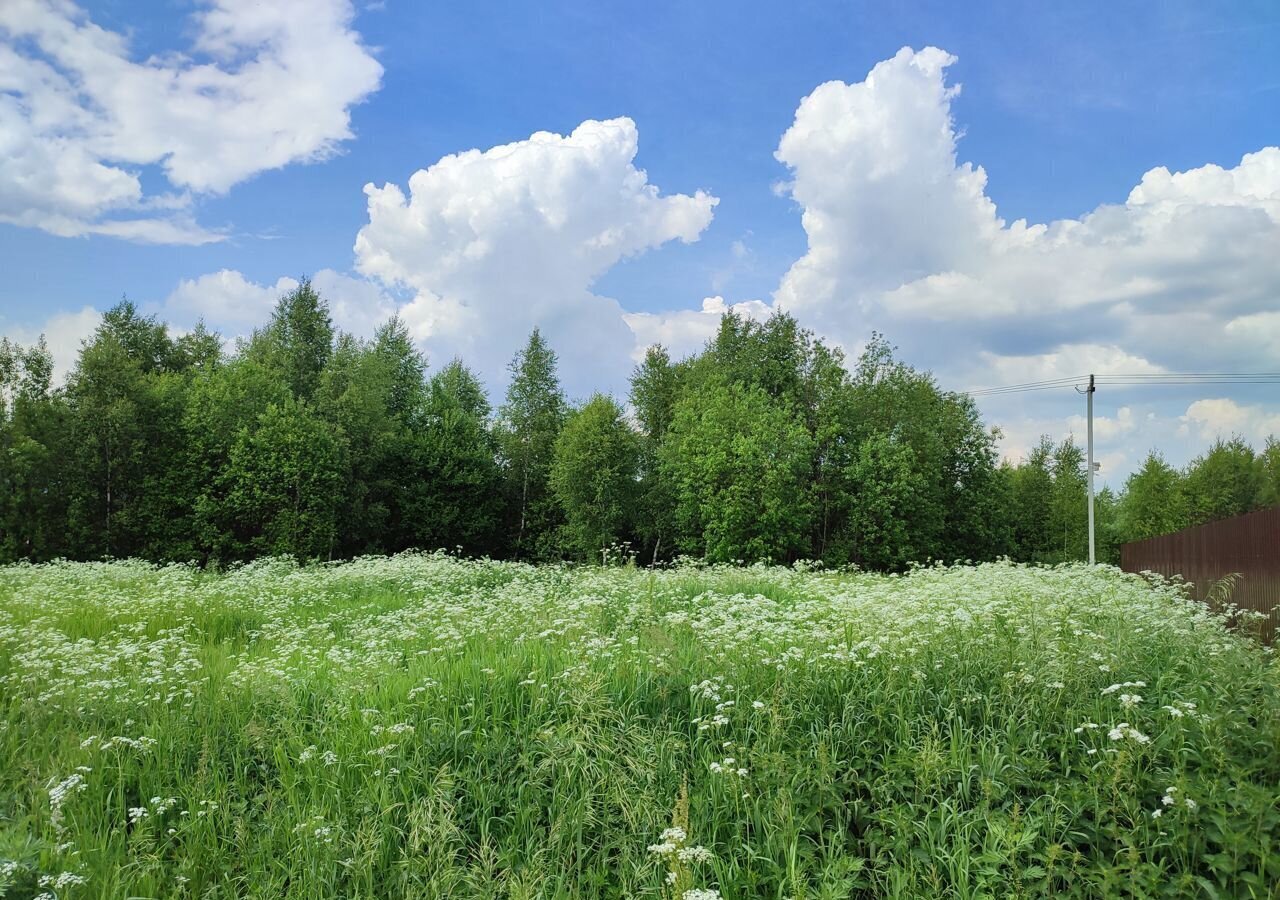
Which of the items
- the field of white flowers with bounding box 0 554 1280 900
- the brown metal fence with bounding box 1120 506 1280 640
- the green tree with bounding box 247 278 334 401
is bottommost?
the field of white flowers with bounding box 0 554 1280 900

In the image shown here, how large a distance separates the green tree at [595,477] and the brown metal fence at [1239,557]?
78.5 feet

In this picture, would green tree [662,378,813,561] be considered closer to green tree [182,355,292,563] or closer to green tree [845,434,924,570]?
green tree [845,434,924,570]

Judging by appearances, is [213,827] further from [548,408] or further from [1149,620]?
[548,408]

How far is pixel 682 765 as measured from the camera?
514 centimetres

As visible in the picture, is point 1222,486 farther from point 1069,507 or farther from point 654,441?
point 654,441

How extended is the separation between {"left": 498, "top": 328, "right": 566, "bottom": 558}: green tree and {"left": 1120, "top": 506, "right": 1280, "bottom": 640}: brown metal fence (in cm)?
3014

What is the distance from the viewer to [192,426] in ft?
111

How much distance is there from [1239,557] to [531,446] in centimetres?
3456

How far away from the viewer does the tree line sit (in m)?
31.6

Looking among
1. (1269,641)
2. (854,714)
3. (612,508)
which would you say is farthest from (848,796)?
(612,508)

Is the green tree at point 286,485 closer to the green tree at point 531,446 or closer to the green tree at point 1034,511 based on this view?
the green tree at point 531,446

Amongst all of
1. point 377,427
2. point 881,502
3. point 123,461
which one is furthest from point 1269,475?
point 123,461

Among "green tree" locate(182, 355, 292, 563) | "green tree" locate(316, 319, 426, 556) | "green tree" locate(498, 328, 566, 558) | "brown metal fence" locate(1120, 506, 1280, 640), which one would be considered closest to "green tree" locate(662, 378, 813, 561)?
"green tree" locate(498, 328, 566, 558)

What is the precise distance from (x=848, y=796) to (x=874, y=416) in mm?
36291
